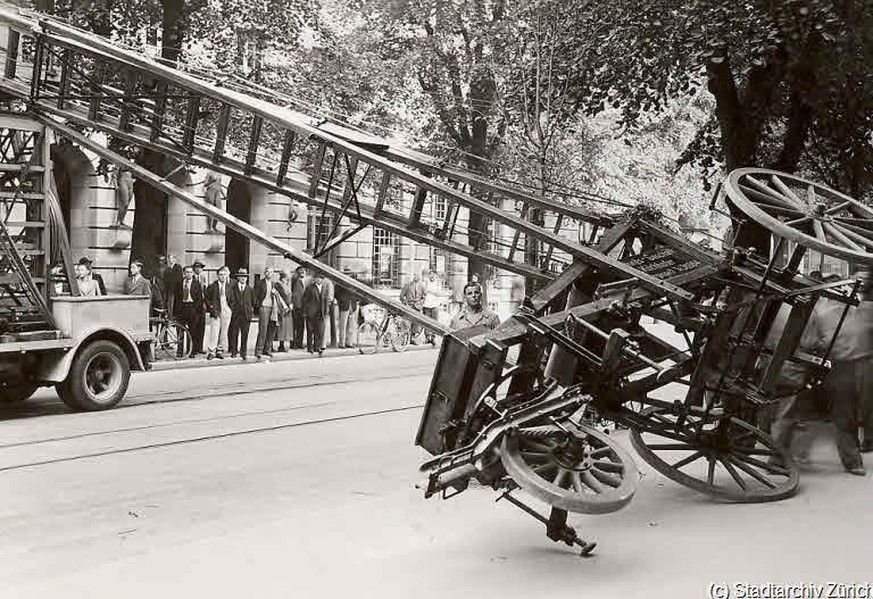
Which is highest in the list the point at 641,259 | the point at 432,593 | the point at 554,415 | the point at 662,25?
the point at 662,25

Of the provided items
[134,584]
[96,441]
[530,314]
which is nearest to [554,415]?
[530,314]

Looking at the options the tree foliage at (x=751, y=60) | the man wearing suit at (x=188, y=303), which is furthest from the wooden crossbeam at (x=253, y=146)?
the man wearing suit at (x=188, y=303)

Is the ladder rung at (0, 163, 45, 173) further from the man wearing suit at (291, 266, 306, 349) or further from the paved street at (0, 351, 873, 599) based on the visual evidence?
the man wearing suit at (291, 266, 306, 349)

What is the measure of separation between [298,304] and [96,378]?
9.99 m

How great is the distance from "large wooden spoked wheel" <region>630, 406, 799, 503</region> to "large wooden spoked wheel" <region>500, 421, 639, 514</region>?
1.79 metres

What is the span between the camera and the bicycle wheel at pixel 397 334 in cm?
2548

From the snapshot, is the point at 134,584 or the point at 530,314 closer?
the point at 134,584

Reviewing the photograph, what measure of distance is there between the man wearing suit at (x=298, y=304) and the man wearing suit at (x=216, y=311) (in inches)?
79.1

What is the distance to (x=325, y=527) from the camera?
7973mm

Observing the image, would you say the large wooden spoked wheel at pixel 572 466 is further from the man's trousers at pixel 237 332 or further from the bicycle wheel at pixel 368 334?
the bicycle wheel at pixel 368 334

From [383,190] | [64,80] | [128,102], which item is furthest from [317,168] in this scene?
[64,80]

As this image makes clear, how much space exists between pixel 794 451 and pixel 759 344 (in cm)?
238

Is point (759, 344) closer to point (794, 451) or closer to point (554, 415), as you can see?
point (794, 451)

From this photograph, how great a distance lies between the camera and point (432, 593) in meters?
6.31
